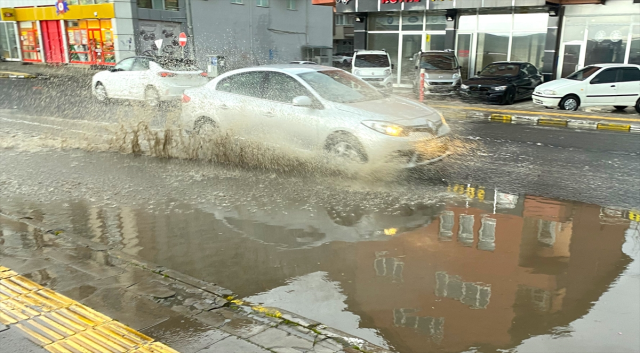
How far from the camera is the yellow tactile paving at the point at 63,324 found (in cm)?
313

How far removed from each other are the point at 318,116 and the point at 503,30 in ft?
57.6

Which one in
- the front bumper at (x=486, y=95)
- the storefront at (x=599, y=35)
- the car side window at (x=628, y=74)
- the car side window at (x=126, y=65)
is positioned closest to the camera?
the car side window at (x=628, y=74)

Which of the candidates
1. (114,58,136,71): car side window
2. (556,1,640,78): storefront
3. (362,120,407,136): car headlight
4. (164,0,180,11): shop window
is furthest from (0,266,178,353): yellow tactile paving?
(164,0,180,11): shop window

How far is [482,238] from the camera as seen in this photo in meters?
5.07

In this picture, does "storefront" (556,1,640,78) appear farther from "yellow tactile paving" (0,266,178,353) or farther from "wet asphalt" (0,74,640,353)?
"yellow tactile paving" (0,266,178,353)

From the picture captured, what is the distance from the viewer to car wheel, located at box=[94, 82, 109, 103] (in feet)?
53.8

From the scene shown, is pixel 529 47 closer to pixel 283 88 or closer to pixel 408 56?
pixel 408 56

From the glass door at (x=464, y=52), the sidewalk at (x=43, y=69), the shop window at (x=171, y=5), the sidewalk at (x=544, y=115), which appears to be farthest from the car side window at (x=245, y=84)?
the shop window at (x=171, y=5)

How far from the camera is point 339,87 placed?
7.63 meters

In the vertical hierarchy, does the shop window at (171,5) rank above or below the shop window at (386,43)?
above

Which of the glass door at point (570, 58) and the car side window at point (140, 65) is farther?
the glass door at point (570, 58)

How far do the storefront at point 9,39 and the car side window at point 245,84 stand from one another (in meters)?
33.1

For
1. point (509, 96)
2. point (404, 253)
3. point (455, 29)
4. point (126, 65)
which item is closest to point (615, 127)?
point (509, 96)

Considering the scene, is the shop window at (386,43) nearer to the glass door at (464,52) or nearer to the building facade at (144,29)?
the glass door at (464,52)
